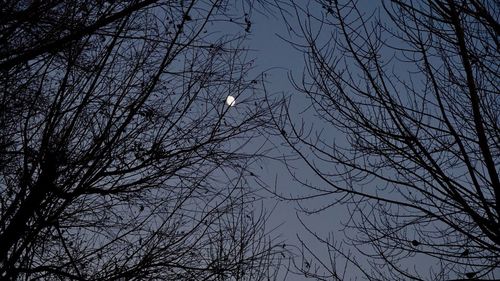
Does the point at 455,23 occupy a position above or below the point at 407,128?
above

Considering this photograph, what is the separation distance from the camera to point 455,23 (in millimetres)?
2807

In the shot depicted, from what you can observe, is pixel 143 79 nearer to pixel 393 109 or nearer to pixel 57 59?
pixel 57 59

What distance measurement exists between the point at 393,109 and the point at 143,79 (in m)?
1.63

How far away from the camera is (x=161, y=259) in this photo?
349 centimetres

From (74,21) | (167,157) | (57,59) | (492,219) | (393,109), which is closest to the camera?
(492,219)

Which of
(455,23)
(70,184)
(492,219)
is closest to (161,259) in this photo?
(70,184)

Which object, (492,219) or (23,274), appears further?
(23,274)

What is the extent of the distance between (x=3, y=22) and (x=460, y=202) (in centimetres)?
272

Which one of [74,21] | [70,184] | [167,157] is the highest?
[74,21]

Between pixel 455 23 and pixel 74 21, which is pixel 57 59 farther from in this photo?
pixel 455 23

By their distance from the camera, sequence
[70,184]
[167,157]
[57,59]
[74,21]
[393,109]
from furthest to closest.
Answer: [167,157], [57,59], [393,109], [74,21], [70,184]

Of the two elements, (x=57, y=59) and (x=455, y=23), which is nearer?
(x=455, y=23)

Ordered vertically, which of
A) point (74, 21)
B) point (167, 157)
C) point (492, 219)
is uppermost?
point (74, 21)

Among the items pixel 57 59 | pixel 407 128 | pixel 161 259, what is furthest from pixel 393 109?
pixel 57 59
